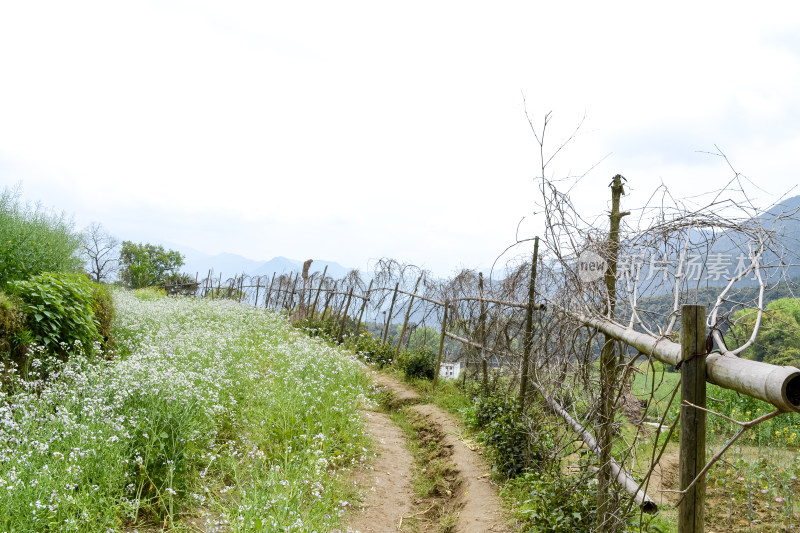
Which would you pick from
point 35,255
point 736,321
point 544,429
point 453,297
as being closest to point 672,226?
point 736,321

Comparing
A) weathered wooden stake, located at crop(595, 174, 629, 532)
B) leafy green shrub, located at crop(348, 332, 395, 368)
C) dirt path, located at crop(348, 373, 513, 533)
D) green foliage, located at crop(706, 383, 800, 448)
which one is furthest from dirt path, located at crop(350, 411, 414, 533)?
leafy green shrub, located at crop(348, 332, 395, 368)

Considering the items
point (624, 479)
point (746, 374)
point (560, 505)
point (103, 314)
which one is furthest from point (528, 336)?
point (103, 314)

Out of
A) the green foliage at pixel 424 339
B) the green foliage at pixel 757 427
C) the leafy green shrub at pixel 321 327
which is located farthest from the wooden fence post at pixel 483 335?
the leafy green shrub at pixel 321 327

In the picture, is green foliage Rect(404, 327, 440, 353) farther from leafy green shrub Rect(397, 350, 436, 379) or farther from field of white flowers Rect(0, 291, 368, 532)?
field of white flowers Rect(0, 291, 368, 532)

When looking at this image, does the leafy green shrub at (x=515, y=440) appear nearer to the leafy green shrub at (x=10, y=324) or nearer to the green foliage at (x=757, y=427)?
the green foliage at (x=757, y=427)

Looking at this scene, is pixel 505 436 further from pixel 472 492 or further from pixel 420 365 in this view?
pixel 420 365

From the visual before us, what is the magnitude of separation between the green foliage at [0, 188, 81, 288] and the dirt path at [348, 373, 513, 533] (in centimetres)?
520

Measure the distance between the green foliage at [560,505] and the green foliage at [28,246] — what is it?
6.68 meters

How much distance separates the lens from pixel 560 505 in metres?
4.15

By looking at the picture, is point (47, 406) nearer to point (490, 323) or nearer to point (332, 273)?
point (490, 323)

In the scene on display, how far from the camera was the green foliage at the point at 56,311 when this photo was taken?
610 centimetres

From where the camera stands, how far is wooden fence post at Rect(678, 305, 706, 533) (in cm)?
218

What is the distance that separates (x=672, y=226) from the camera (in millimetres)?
3293

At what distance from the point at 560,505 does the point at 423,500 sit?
6.79ft
